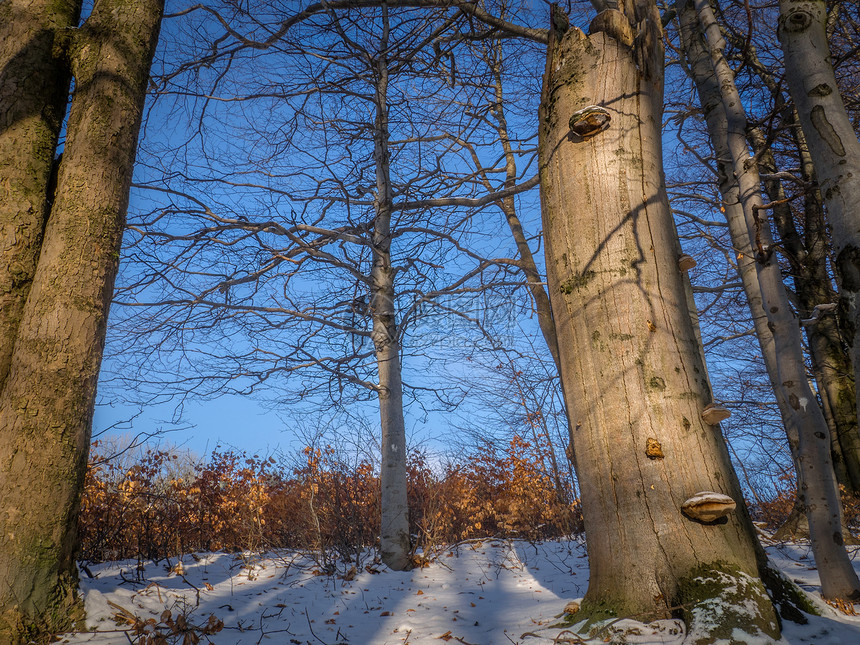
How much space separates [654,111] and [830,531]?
2.49 meters

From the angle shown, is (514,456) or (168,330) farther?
(514,456)

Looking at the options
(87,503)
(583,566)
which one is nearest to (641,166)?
(583,566)

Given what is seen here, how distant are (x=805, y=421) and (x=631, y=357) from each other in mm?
1693

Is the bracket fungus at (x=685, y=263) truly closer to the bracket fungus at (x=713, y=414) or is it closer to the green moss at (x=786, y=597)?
the bracket fungus at (x=713, y=414)

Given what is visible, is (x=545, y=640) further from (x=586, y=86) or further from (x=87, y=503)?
(x=87, y=503)

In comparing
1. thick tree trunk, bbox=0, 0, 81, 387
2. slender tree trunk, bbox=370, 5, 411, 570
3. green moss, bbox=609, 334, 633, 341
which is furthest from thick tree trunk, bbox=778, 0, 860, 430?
slender tree trunk, bbox=370, 5, 411, 570

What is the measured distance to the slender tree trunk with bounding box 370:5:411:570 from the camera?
5844 mm

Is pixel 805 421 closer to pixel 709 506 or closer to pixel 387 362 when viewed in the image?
pixel 709 506

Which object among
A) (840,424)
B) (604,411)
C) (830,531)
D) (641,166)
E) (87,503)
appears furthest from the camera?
(840,424)

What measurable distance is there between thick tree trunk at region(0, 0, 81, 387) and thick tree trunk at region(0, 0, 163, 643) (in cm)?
11

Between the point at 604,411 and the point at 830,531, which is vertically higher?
the point at 604,411

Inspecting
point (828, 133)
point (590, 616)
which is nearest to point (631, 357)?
point (590, 616)

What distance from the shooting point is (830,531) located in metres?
2.64

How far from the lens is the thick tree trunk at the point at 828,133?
1761 millimetres
